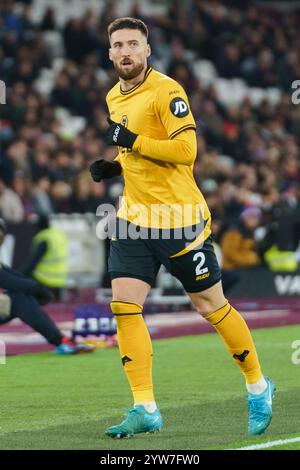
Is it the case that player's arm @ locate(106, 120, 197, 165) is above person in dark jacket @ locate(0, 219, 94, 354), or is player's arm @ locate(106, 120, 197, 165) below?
above

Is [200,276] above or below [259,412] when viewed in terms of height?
above

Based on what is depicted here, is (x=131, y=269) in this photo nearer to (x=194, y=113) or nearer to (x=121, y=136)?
(x=121, y=136)

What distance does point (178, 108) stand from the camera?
8289 mm

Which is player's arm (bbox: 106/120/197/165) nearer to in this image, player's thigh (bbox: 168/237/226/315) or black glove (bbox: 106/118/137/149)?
black glove (bbox: 106/118/137/149)

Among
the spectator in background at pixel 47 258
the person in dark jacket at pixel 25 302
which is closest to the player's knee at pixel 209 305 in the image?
the person in dark jacket at pixel 25 302

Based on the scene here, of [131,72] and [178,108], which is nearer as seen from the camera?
[178,108]

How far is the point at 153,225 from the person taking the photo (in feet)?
27.7

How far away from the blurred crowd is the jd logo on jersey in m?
12.9

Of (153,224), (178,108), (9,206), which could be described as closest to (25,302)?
(153,224)

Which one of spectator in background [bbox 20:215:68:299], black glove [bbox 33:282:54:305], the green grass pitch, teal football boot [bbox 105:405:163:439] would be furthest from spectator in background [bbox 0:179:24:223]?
teal football boot [bbox 105:405:163:439]

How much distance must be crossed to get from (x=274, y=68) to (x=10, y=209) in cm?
1218

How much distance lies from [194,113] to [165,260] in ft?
62.4

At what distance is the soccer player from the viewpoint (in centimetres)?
830

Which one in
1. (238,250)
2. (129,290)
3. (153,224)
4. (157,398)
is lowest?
(238,250)
